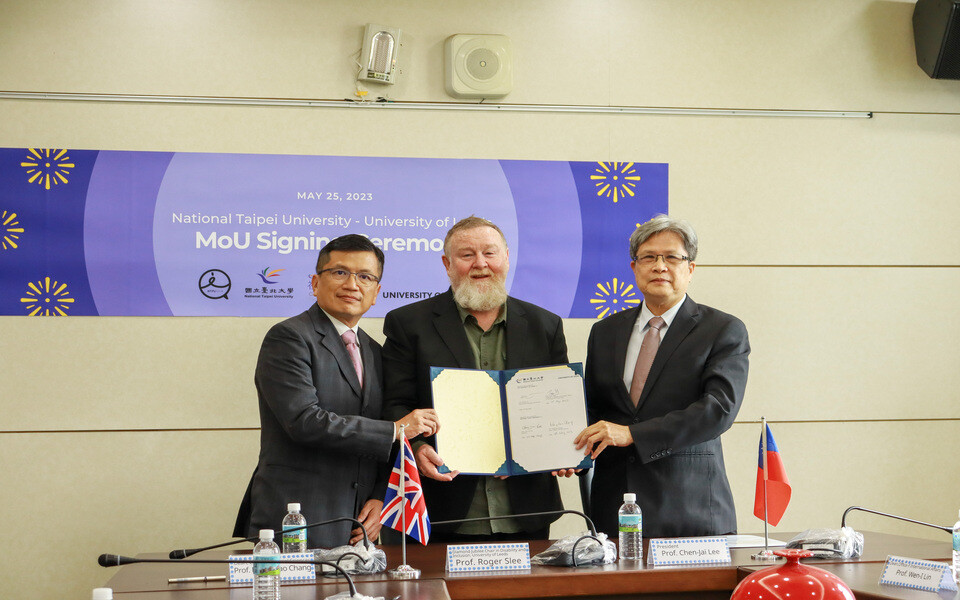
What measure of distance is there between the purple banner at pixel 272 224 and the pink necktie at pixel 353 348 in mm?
1052

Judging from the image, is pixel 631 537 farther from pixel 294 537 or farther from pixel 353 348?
pixel 353 348

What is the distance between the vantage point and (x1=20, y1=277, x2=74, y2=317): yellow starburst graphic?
4.20m

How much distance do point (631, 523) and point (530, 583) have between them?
454 mm

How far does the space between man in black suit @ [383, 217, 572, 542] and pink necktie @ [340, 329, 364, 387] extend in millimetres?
128

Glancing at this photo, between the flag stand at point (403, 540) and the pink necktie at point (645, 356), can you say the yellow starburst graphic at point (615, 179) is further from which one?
the flag stand at point (403, 540)

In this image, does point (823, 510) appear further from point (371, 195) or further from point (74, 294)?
point (74, 294)

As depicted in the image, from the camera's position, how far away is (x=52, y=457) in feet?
13.8

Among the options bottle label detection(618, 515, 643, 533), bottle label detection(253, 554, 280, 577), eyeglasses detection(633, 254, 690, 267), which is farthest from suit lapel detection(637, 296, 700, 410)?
bottle label detection(253, 554, 280, 577)

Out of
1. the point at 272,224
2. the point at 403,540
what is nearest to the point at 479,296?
the point at 403,540

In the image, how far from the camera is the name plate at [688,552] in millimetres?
2648

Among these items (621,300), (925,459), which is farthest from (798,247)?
(925,459)

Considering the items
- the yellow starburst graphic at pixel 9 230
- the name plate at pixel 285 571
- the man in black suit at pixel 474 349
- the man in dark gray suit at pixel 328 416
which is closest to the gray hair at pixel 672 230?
the man in black suit at pixel 474 349

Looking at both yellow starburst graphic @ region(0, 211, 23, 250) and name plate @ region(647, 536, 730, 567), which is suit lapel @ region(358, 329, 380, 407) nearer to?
name plate @ region(647, 536, 730, 567)

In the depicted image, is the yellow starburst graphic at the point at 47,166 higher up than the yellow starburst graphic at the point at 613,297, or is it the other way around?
the yellow starburst graphic at the point at 47,166
